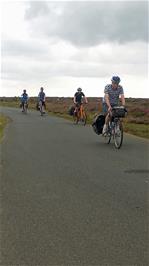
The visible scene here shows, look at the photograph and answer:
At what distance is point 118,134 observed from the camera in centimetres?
1664

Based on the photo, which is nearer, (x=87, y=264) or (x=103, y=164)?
(x=87, y=264)

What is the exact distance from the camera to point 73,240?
6.74 m

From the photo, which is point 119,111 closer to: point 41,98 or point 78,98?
point 78,98

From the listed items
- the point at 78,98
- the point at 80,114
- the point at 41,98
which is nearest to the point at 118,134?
the point at 80,114

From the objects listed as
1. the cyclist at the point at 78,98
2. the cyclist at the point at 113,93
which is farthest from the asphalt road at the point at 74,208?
the cyclist at the point at 78,98

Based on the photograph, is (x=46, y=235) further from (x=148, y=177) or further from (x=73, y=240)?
(x=148, y=177)

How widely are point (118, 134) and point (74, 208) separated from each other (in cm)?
847

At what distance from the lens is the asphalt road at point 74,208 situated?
20.5 feet

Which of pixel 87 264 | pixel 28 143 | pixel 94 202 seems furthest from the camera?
pixel 28 143

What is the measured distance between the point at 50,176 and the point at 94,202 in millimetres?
2544

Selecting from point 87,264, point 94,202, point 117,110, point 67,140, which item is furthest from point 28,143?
point 87,264

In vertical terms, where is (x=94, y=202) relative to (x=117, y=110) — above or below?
below

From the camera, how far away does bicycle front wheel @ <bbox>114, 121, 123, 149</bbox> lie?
16.4 m

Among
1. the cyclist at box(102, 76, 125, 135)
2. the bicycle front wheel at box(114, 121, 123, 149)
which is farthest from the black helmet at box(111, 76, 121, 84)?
the bicycle front wheel at box(114, 121, 123, 149)
